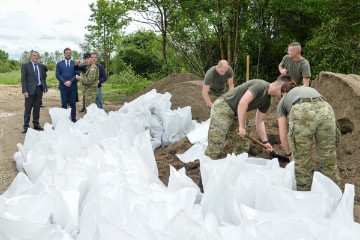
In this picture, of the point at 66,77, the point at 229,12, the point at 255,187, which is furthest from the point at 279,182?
the point at 229,12

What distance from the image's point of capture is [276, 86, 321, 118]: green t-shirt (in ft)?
9.20

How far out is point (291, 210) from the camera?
2.23 metres

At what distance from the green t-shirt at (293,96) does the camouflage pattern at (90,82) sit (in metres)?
4.48

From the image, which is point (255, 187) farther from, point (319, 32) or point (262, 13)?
point (262, 13)

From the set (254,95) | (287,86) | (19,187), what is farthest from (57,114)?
(287,86)

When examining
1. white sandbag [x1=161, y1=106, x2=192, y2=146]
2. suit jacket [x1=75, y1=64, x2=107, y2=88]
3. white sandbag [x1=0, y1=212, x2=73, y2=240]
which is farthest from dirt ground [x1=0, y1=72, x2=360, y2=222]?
white sandbag [x1=0, y1=212, x2=73, y2=240]

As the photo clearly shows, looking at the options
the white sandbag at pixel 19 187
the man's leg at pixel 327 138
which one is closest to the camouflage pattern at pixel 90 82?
the white sandbag at pixel 19 187

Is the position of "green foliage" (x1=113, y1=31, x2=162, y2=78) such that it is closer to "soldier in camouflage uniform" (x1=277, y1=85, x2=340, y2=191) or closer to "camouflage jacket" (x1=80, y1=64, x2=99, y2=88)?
"camouflage jacket" (x1=80, y1=64, x2=99, y2=88)

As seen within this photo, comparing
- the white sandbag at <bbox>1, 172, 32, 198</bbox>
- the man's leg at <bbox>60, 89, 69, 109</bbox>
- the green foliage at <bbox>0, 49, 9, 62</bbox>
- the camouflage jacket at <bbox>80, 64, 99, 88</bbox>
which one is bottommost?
the white sandbag at <bbox>1, 172, 32, 198</bbox>

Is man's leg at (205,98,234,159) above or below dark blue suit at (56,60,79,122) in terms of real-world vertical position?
below

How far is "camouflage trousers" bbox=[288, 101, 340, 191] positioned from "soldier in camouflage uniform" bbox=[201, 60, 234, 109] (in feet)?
5.49

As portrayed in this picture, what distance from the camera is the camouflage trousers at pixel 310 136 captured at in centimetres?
278

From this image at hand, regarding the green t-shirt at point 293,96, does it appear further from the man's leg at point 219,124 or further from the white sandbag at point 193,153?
the white sandbag at point 193,153

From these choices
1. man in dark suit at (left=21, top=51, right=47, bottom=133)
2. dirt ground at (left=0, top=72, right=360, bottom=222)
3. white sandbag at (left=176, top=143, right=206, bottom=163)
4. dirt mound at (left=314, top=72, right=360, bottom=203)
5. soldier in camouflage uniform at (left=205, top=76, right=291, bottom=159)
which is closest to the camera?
soldier in camouflage uniform at (left=205, top=76, right=291, bottom=159)
